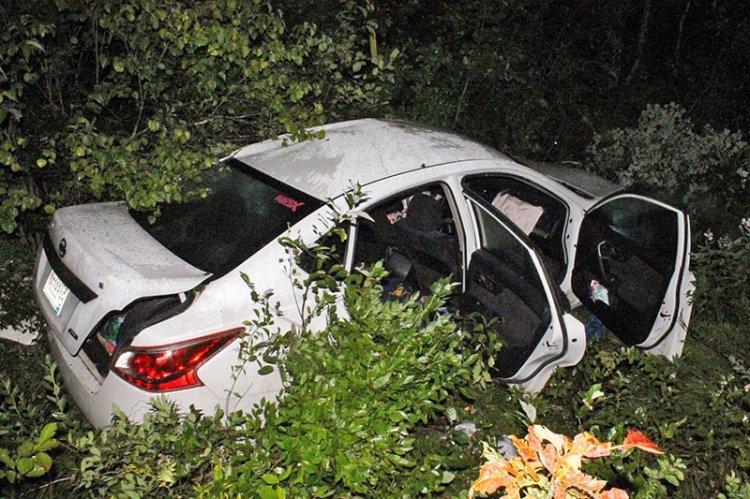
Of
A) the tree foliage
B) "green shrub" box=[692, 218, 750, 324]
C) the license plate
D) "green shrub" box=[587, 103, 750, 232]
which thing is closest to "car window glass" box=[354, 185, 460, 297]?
the tree foliage

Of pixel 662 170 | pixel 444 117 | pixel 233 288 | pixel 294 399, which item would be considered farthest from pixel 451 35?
pixel 294 399

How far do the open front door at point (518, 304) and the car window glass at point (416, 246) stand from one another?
0.70ft

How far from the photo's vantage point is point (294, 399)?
8.43 ft

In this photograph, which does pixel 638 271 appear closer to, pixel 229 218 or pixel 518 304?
pixel 518 304

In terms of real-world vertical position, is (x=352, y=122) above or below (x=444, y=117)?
above

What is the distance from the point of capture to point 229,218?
3.59 metres

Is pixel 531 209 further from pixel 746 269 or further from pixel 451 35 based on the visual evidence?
pixel 451 35

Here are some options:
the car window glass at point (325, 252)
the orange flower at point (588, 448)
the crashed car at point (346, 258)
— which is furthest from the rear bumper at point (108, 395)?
the orange flower at point (588, 448)

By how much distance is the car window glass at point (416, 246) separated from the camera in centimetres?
431

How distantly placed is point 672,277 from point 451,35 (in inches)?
184

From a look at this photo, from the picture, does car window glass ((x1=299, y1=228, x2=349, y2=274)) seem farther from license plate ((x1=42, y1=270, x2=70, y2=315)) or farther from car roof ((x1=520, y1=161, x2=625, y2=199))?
car roof ((x1=520, y1=161, x2=625, y2=199))

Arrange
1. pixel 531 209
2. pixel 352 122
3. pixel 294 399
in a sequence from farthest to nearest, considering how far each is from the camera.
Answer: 1. pixel 531 209
2. pixel 352 122
3. pixel 294 399

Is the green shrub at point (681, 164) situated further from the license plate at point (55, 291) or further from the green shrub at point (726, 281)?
the license plate at point (55, 291)

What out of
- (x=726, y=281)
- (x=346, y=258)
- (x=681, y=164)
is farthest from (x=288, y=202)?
(x=681, y=164)
